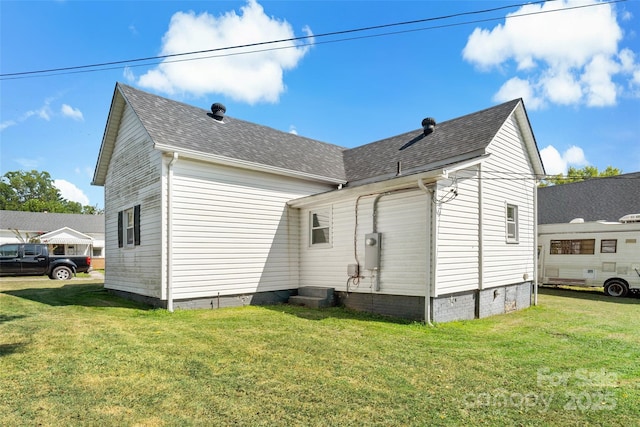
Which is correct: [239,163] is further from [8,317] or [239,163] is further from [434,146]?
[8,317]

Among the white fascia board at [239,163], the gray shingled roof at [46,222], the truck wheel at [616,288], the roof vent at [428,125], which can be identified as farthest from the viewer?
the gray shingled roof at [46,222]

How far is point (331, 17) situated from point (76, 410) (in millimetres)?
9789

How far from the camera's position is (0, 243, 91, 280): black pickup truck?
55.6ft

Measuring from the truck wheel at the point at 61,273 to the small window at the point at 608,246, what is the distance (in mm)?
25069

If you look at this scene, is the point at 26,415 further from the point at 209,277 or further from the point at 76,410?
the point at 209,277

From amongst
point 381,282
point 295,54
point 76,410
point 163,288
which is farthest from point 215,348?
point 295,54

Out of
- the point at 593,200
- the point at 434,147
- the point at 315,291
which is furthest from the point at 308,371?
the point at 593,200

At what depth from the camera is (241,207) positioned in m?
10.4

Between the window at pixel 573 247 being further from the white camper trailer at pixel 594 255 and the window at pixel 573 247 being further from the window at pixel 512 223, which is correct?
the window at pixel 512 223

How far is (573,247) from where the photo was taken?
52.6 feet

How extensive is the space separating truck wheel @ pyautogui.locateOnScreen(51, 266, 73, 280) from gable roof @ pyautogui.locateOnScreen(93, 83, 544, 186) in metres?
6.83

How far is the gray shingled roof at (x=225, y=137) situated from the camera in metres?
9.99

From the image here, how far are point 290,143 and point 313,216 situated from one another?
164 inches

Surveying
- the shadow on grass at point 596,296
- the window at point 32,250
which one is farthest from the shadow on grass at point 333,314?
the window at point 32,250
